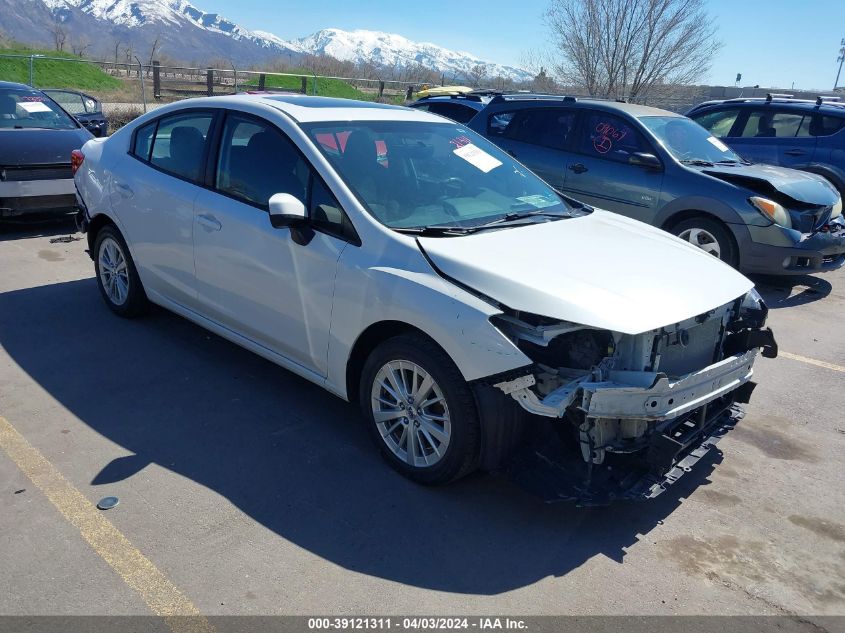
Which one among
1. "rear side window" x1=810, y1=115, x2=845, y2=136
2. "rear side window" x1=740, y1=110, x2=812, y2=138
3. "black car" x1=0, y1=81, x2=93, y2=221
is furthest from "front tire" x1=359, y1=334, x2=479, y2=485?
"rear side window" x1=810, y1=115, x2=845, y2=136

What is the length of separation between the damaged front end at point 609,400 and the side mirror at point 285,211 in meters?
1.26

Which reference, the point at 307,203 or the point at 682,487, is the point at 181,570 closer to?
the point at 307,203

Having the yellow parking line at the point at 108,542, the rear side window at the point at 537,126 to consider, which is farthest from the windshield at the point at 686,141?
the yellow parking line at the point at 108,542

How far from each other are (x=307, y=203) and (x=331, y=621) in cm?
218

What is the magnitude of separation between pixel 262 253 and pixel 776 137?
29.6ft

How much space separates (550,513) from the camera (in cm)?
347

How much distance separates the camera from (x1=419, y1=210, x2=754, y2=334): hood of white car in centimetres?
312

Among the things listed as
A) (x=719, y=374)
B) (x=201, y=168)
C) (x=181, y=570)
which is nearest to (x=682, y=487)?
(x=719, y=374)

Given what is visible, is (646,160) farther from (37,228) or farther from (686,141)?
(37,228)

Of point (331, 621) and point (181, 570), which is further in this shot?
point (181, 570)

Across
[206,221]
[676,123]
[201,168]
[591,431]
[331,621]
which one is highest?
[676,123]

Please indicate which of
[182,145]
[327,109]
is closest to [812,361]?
[327,109]

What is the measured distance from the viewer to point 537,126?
27.5 feet

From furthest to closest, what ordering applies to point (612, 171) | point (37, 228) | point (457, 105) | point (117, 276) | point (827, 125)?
point (457, 105) < point (827, 125) < point (37, 228) < point (612, 171) < point (117, 276)
